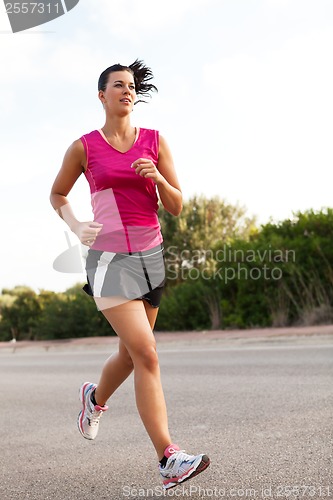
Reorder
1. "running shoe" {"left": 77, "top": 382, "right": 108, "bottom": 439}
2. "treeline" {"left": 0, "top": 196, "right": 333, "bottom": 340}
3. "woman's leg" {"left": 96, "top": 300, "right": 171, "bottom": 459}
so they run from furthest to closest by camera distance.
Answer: "treeline" {"left": 0, "top": 196, "right": 333, "bottom": 340} < "running shoe" {"left": 77, "top": 382, "right": 108, "bottom": 439} < "woman's leg" {"left": 96, "top": 300, "right": 171, "bottom": 459}

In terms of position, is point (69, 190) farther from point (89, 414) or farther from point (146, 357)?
point (89, 414)

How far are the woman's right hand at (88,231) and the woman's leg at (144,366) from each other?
40 cm

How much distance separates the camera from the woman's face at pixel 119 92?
4.14m

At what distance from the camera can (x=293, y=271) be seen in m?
15.9

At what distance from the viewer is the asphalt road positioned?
413cm

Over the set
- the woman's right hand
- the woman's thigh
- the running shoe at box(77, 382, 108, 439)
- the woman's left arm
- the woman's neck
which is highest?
the woman's neck

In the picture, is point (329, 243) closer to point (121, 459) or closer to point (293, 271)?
point (293, 271)

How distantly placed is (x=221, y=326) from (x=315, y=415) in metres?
11.1

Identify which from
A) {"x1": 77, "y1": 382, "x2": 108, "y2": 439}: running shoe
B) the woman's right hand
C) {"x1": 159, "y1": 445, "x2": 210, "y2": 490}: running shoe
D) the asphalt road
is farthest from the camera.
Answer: {"x1": 77, "y1": 382, "x2": 108, "y2": 439}: running shoe

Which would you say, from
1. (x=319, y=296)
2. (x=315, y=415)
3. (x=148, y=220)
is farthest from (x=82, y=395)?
(x=319, y=296)

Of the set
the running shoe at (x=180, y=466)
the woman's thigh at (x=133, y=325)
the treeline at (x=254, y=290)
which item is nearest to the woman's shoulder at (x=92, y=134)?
the woman's thigh at (x=133, y=325)

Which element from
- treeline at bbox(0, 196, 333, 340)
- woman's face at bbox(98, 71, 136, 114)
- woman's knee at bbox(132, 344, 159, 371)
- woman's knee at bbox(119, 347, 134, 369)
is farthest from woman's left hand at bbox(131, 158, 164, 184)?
treeline at bbox(0, 196, 333, 340)

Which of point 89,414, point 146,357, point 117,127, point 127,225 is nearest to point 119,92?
point 117,127

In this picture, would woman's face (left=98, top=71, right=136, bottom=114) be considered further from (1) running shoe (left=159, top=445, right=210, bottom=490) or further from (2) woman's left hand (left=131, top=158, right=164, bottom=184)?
(1) running shoe (left=159, top=445, right=210, bottom=490)
